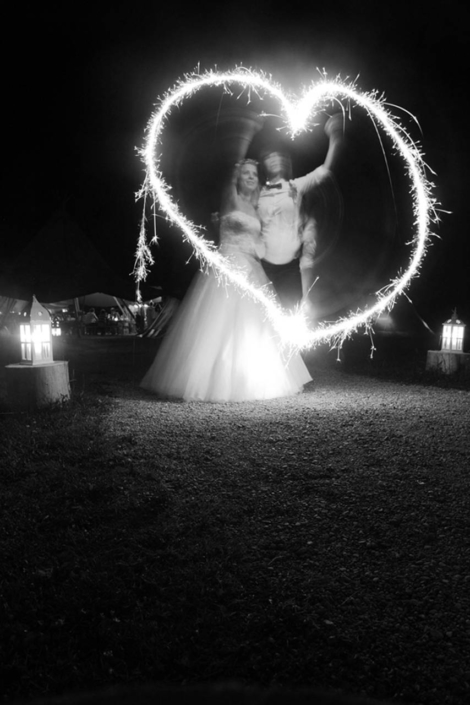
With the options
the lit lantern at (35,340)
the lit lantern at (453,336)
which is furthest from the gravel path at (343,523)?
the lit lantern at (453,336)

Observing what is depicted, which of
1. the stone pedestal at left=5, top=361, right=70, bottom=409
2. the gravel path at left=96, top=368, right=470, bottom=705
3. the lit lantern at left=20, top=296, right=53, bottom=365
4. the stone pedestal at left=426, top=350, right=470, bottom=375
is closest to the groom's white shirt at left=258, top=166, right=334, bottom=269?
the gravel path at left=96, top=368, right=470, bottom=705

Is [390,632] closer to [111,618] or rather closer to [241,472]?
[111,618]

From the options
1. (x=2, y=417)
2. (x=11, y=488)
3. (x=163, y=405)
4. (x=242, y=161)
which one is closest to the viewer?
(x=11, y=488)

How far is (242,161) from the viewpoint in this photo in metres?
6.52

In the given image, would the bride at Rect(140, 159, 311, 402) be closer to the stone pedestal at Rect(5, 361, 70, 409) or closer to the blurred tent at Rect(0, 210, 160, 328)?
the stone pedestal at Rect(5, 361, 70, 409)

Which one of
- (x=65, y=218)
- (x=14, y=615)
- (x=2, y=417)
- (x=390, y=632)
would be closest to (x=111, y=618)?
(x=14, y=615)

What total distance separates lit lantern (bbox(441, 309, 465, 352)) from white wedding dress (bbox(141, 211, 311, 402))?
509cm

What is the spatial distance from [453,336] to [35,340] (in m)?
9.10

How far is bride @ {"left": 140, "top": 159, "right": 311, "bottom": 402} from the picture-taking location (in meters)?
7.36

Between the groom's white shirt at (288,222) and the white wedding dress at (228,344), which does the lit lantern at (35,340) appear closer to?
the white wedding dress at (228,344)

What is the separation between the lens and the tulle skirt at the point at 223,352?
7.50 metres

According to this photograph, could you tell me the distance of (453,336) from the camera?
1098 centimetres

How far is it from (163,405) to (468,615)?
537 cm

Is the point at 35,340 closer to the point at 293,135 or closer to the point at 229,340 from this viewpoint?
the point at 229,340
